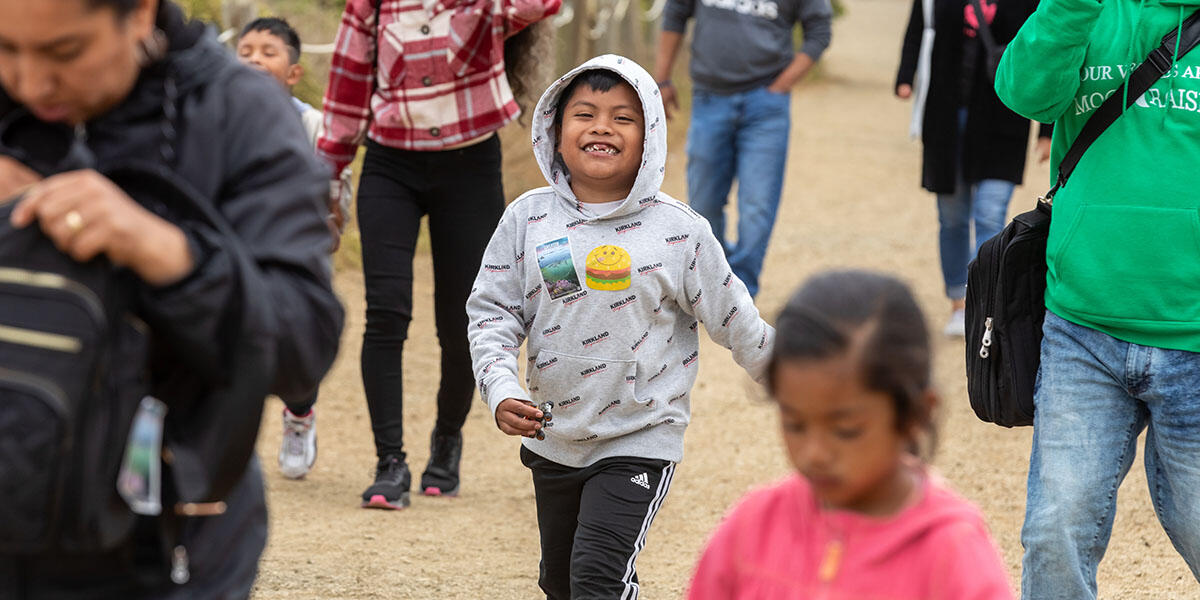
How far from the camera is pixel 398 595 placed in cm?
481

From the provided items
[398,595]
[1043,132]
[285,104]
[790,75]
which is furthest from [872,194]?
[285,104]

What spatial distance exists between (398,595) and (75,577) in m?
2.81

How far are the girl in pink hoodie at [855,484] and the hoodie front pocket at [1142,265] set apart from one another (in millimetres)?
1353

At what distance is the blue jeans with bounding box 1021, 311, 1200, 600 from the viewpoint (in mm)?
3344

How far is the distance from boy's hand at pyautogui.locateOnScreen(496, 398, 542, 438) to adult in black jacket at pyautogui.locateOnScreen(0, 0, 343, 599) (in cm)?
129

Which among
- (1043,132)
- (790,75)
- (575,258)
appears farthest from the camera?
(790,75)

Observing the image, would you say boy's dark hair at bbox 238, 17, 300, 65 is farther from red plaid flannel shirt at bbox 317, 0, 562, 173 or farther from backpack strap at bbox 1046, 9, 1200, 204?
backpack strap at bbox 1046, 9, 1200, 204

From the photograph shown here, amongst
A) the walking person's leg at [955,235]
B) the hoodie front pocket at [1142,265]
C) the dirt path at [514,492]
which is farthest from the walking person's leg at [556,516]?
the walking person's leg at [955,235]

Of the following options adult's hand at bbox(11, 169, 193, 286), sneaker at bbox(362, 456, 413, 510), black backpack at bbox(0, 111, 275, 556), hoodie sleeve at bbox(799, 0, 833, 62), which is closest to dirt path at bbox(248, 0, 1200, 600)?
sneaker at bbox(362, 456, 413, 510)

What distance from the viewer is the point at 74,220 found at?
1.85m

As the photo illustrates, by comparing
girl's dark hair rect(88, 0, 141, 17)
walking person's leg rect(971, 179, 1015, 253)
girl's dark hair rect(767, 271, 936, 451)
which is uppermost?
girl's dark hair rect(88, 0, 141, 17)

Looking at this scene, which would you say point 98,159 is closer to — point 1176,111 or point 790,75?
point 1176,111

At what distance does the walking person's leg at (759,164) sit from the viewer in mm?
8195

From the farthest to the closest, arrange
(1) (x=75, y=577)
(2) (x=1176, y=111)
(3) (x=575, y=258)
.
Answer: (3) (x=575, y=258)
(2) (x=1176, y=111)
(1) (x=75, y=577)
